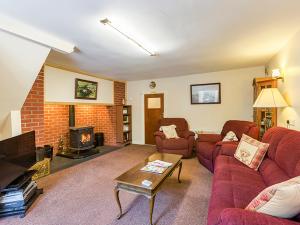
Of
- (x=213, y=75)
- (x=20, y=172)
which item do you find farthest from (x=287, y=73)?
(x=20, y=172)

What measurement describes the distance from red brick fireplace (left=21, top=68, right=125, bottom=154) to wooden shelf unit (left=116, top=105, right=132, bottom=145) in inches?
6.9

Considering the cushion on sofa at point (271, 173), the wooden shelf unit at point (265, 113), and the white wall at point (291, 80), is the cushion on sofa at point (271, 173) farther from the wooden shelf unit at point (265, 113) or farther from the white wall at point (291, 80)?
the wooden shelf unit at point (265, 113)

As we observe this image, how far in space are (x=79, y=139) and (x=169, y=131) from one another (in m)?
2.34

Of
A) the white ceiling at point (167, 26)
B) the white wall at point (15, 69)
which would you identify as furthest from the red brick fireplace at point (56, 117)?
the white ceiling at point (167, 26)

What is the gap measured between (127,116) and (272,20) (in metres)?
4.67

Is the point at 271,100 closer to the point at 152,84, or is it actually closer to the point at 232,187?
the point at 232,187

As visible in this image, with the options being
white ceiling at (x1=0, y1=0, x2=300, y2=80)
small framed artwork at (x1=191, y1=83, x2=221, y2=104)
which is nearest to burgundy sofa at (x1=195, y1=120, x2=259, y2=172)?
small framed artwork at (x1=191, y1=83, x2=221, y2=104)

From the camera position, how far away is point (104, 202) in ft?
7.60

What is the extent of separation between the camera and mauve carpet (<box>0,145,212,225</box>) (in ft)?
6.43

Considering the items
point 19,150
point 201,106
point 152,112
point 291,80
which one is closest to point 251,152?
point 291,80

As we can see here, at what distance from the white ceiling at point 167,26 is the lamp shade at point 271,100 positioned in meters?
0.82

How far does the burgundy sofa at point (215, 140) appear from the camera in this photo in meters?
3.18

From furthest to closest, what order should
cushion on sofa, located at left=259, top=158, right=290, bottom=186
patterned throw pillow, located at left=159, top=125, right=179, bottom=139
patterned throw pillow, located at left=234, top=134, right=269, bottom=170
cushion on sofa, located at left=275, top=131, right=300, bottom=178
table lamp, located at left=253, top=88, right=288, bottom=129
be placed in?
patterned throw pillow, located at left=159, top=125, right=179, bottom=139
table lamp, located at left=253, top=88, right=288, bottom=129
patterned throw pillow, located at left=234, top=134, right=269, bottom=170
cushion on sofa, located at left=259, top=158, right=290, bottom=186
cushion on sofa, located at left=275, top=131, right=300, bottom=178

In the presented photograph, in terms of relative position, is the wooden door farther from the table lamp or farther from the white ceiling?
the table lamp
